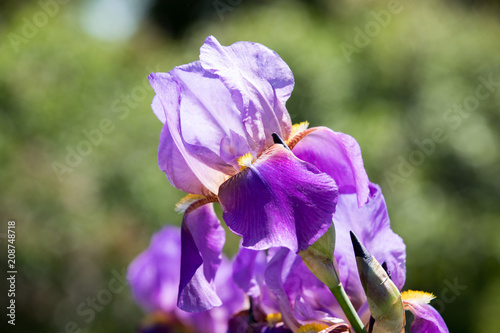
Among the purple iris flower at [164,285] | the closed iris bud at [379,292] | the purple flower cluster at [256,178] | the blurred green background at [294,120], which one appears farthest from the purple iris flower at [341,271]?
the blurred green background at [294,120]

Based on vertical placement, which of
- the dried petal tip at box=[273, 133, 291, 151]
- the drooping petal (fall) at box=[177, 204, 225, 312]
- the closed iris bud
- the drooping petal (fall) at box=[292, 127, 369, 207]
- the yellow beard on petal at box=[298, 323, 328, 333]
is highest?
the dried petal tip at box=[273, 133, 291, 151]

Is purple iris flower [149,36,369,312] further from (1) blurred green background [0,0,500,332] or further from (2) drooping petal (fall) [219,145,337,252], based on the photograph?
(1) blurred green background [0,0,500,332]

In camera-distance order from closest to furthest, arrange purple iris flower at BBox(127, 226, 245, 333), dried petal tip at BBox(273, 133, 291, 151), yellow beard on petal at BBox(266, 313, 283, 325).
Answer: dried petal tip at BBox(273, 133, 291, 151)
yellow beard on petal at BBox(266, 313, 283, 325)
purple iris flower at BBox(127, 226, 245, 333)

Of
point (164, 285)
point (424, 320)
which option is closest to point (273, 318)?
point (424, 320)

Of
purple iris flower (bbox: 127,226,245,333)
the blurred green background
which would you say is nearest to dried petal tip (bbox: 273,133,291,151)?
purple iris flower (bbox: 127,226,245,333)

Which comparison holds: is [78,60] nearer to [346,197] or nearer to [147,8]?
[346,197]

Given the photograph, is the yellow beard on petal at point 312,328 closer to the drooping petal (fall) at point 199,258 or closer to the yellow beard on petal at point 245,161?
the drooping petal (fall) at point 199,258

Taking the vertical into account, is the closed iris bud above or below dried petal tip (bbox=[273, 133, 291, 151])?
below

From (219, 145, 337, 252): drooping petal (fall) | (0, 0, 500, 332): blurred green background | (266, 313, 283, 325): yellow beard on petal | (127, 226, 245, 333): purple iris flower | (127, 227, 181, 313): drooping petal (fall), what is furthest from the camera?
(0, 0, 500, 332): blurred green background
